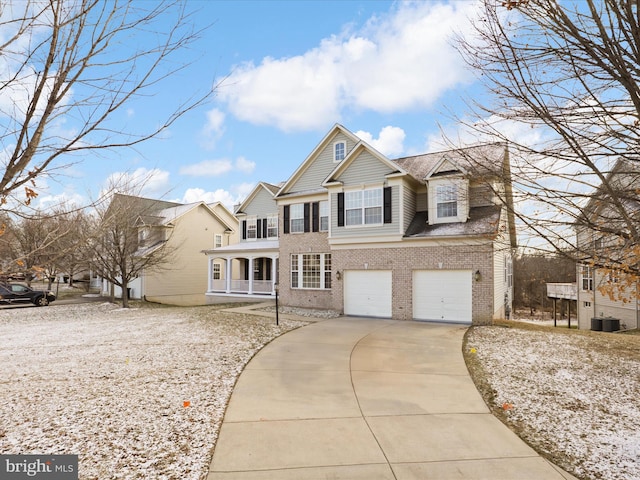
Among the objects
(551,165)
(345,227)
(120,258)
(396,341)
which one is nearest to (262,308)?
(345,227)

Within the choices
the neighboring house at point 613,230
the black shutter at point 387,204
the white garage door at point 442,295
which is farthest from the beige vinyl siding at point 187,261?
the neighboring house at point 613,230

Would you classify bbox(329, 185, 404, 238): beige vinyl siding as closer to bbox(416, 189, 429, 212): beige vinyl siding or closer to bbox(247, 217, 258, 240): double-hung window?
bbox(416, 189, 429, 212): beige vinyl siding

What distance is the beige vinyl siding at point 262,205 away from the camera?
23688 millimetres

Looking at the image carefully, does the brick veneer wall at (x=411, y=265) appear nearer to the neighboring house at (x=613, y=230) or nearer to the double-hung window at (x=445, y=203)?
the double-hung window at (x=445, y=203)

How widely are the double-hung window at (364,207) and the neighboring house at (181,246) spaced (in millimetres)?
14198

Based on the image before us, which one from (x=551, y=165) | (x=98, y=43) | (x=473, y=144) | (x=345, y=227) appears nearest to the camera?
(x=98, y=43)

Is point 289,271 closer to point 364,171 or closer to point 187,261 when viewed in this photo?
point 364,171

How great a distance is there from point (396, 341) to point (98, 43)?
32.6 ft

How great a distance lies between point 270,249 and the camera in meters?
22.1

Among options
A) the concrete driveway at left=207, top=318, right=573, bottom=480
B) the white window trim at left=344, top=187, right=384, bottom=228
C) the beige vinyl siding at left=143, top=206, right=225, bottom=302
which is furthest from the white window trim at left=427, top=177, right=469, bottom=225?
the beige vinyl siding at left=143, top=206, right=225, bottom=302

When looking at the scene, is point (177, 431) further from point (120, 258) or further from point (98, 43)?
point (120, 258)

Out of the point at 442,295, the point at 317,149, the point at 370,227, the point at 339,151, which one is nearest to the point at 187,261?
the point at 317,149

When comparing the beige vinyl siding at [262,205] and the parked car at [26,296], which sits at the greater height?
the beige vinyl siding at [262,205]

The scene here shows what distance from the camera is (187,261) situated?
96.8ft
